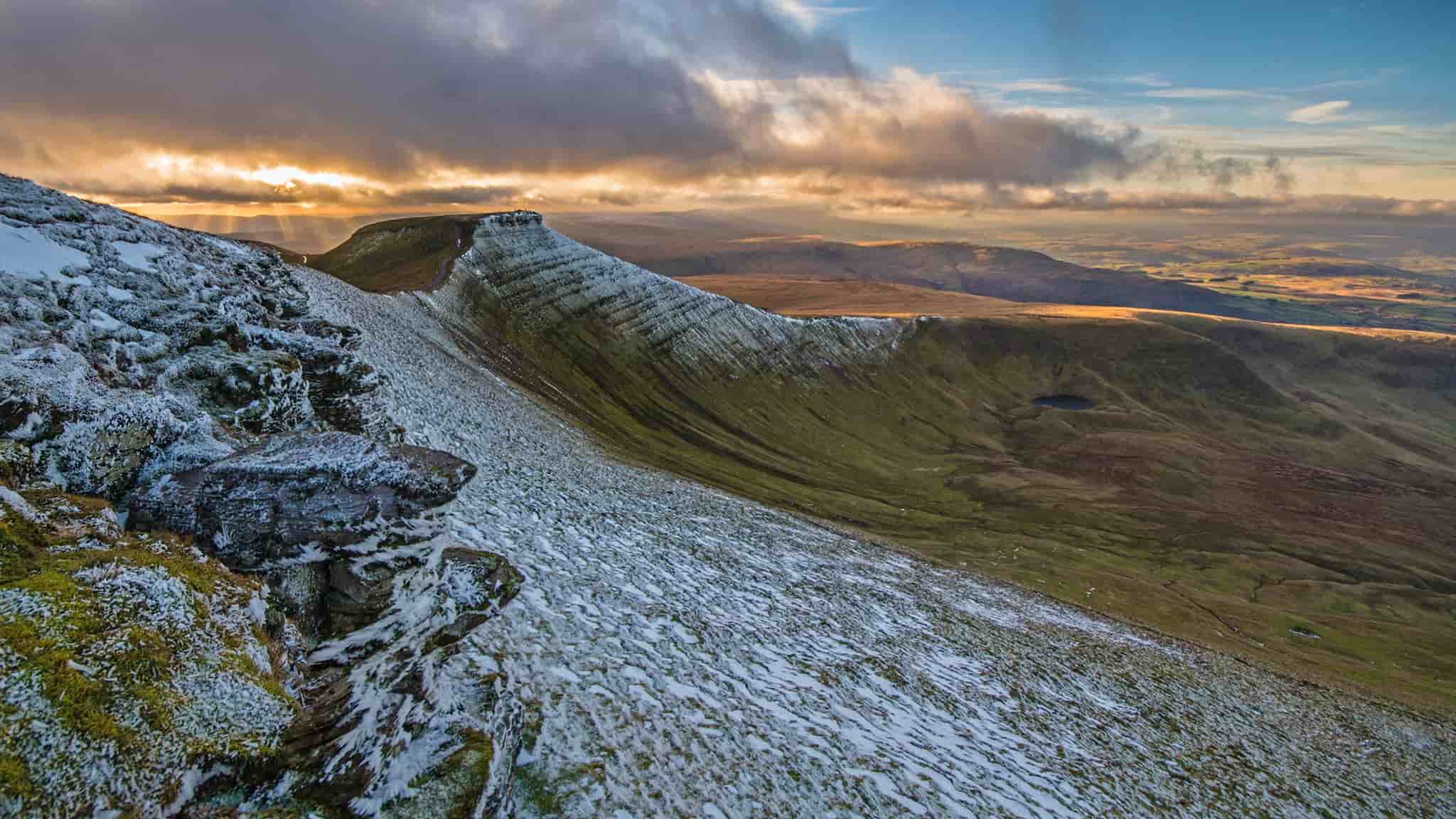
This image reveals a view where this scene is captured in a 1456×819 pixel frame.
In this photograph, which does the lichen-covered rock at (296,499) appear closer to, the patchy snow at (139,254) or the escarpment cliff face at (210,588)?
the escarpment cliff face at (210,588)

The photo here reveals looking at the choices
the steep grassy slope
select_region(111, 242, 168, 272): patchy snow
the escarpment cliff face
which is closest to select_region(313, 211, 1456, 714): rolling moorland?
the steep grassy slope

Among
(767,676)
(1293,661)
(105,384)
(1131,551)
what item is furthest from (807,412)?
(105,384)

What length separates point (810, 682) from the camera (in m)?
24.4

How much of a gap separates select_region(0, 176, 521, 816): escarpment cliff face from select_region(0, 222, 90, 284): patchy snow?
112 millimetres

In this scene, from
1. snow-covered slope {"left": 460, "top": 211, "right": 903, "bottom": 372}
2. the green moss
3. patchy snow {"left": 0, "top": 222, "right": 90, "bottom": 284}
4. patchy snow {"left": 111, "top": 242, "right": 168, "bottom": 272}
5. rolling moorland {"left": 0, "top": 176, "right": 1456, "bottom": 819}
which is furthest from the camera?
snow-covered slope {"left": 460, "top": 211, "right": 903, "bottom": 372}

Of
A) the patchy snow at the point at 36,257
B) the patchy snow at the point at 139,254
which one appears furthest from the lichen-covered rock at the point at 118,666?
the patchy snow at the point at 139,254

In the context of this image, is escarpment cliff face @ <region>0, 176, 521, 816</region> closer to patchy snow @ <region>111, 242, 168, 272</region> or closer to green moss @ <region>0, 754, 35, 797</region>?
green moss @ <region>0, 754, 35, 797</region>

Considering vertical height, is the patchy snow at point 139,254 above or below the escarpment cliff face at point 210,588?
above

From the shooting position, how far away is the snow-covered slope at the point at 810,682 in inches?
704

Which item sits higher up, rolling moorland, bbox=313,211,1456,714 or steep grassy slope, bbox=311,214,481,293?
steep grassy slope, bbox=311,214,481,293

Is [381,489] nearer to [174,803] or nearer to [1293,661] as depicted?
[174,803]

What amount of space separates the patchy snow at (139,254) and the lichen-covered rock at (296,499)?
1582 centimetres

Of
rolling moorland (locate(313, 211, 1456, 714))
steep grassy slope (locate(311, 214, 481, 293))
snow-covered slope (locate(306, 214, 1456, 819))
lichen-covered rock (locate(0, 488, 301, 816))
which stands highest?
steep grassy slope (locate(311, 214, 481, 293))

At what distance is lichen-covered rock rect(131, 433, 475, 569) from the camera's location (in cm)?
1400
